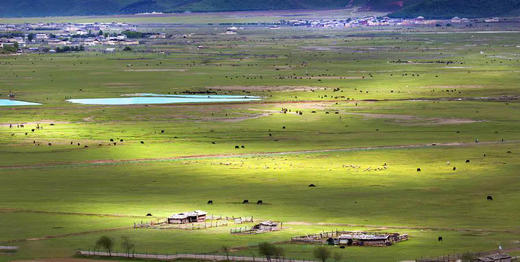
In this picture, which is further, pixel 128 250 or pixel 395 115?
pixel 395 115

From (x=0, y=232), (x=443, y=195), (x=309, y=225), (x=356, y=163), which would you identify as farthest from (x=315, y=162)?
(x=0, y=232)

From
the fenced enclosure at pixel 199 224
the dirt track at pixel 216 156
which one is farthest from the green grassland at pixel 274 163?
the fenced enclosure at pixel 199 224

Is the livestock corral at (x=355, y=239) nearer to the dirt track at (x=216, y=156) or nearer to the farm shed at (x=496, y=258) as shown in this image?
the farm shed at (x=496, y=258)

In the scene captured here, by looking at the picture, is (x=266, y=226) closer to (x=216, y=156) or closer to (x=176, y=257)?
(x=176, y=257)

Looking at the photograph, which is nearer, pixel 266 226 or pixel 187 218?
pixel 266 226

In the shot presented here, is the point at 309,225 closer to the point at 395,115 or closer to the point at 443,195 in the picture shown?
the point at 443,195

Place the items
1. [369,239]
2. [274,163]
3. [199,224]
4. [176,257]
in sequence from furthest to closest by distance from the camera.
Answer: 1. [274,163]
2. [199,224]
3. [369,239]
4. [176,257]

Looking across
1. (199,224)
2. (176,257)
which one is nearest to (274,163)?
(199,224)

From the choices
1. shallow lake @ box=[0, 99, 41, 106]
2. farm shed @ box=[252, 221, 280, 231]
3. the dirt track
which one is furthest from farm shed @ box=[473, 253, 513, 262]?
shallow lake @ box=[0, 99, 41, 106]
